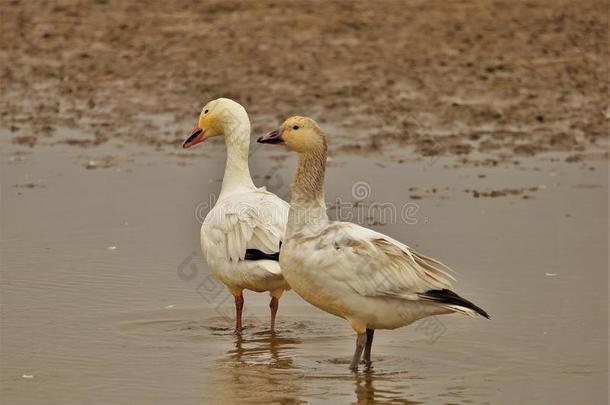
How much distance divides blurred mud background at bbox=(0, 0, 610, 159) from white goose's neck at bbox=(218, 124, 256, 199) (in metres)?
5.38

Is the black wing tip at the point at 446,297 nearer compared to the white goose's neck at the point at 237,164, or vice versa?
the black wing tip at the point at 446,297

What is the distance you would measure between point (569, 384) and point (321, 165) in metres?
2.05

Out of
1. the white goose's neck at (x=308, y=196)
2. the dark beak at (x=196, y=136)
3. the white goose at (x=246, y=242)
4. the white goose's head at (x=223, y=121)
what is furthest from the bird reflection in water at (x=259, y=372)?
the dark beak at (x=196, y=136)

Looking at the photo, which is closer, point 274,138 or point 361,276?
point 361,276

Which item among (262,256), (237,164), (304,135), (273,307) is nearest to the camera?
(304,135)

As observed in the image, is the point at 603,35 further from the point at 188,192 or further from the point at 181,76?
the point at 188,192

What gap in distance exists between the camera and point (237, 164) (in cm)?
1025

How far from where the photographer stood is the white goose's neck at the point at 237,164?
10172mm

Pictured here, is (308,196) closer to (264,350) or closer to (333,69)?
(264,350)

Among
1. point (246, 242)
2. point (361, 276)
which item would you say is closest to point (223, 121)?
point (246, 242)

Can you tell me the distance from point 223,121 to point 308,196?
228 cm

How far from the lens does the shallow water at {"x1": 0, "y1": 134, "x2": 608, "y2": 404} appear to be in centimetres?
814

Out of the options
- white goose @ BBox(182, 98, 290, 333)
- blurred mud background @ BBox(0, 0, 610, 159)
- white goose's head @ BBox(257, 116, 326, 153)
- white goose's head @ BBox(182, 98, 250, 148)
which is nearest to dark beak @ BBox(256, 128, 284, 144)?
white goose's head @ BBox(257, 116, 326, 153)

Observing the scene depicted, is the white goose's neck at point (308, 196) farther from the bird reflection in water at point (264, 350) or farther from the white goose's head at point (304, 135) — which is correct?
the bird reflection in water at point (264, 350)
